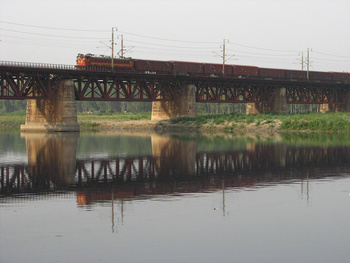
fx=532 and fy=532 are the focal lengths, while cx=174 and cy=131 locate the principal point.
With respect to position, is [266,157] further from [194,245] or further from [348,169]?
[194,245]

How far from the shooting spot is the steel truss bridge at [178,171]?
25.0m

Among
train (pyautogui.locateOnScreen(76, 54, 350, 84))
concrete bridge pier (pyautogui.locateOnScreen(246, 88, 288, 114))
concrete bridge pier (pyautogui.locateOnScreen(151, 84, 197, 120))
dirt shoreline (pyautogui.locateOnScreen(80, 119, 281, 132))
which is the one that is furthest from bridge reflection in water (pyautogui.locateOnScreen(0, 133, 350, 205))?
concrete bridge pier (pyautogui.locateOnScreen(246, 88, 288, 114))

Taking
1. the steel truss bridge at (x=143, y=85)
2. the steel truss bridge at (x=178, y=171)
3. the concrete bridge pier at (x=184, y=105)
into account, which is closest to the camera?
the steel truss bridge at (x=178, y=171)

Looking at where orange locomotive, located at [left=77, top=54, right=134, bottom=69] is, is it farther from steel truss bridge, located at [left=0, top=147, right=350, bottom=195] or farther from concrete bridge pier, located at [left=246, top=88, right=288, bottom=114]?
steel truss bridge, located at [left=0, top=147, right=350, bottom=195]

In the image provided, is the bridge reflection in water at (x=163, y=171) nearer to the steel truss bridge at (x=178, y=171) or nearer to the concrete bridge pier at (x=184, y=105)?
the steel truss bridge at (x=178, y=171)

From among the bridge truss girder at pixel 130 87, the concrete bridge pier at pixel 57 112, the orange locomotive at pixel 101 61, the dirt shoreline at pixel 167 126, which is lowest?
the dirt shoreline at pixel 167 126

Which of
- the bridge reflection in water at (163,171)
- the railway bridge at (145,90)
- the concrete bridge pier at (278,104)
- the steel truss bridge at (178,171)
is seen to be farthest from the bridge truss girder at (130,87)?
the steel truss bridge at (178,171)

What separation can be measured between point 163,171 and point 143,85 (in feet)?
191

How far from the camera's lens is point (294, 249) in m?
14.0

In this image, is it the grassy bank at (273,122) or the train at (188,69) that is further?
the train at (188,69)

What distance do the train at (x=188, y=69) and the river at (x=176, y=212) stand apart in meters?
49.7

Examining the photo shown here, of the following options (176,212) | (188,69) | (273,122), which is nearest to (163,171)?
(176,212)

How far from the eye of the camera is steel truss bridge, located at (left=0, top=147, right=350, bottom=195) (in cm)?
2502

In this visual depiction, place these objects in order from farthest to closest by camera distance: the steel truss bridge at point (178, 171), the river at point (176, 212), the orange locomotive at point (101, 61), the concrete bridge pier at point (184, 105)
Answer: the concrete bridge pier at point (184, 105), the orange locomotive at point (101, 61), the steel truss bridge at point (178, 171), the river at point (176, 212)
